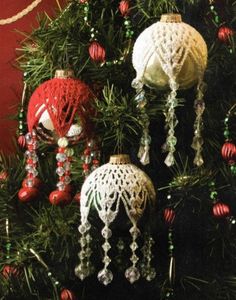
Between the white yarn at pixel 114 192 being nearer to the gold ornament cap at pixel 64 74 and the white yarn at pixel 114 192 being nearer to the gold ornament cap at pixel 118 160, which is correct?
the gold ornament cap at pixel 118 160

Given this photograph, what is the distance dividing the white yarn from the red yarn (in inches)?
3.1

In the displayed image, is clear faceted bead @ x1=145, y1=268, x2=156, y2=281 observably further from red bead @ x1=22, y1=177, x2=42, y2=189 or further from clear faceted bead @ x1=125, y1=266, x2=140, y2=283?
red bead @ x1=22, y1=177, x2=42, y2=189

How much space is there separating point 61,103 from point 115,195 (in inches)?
5.5

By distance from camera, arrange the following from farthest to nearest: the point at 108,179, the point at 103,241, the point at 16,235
A: the point at 16,235 → the point at 103,241 → the point at 108,179

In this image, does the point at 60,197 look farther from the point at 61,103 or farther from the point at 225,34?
the point at 225,34

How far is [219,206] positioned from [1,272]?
1.19ft

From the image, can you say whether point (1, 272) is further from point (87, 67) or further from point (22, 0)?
point (22, 0)

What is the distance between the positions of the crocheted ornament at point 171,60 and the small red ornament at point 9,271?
1.00ft

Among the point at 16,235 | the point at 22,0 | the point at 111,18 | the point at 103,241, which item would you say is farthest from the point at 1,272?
the point at 22,0

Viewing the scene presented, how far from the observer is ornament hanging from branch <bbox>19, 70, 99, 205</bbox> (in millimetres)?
929

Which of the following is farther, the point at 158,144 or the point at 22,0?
the point at 22,0

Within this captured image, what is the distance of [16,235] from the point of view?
113 centimetres

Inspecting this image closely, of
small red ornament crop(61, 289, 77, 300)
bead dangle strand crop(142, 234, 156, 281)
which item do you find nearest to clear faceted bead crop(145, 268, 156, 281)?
bead dangle strand crop(142, 234, 156, 281)

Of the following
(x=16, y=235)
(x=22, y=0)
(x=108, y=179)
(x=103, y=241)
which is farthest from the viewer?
(x=22, y=0)
